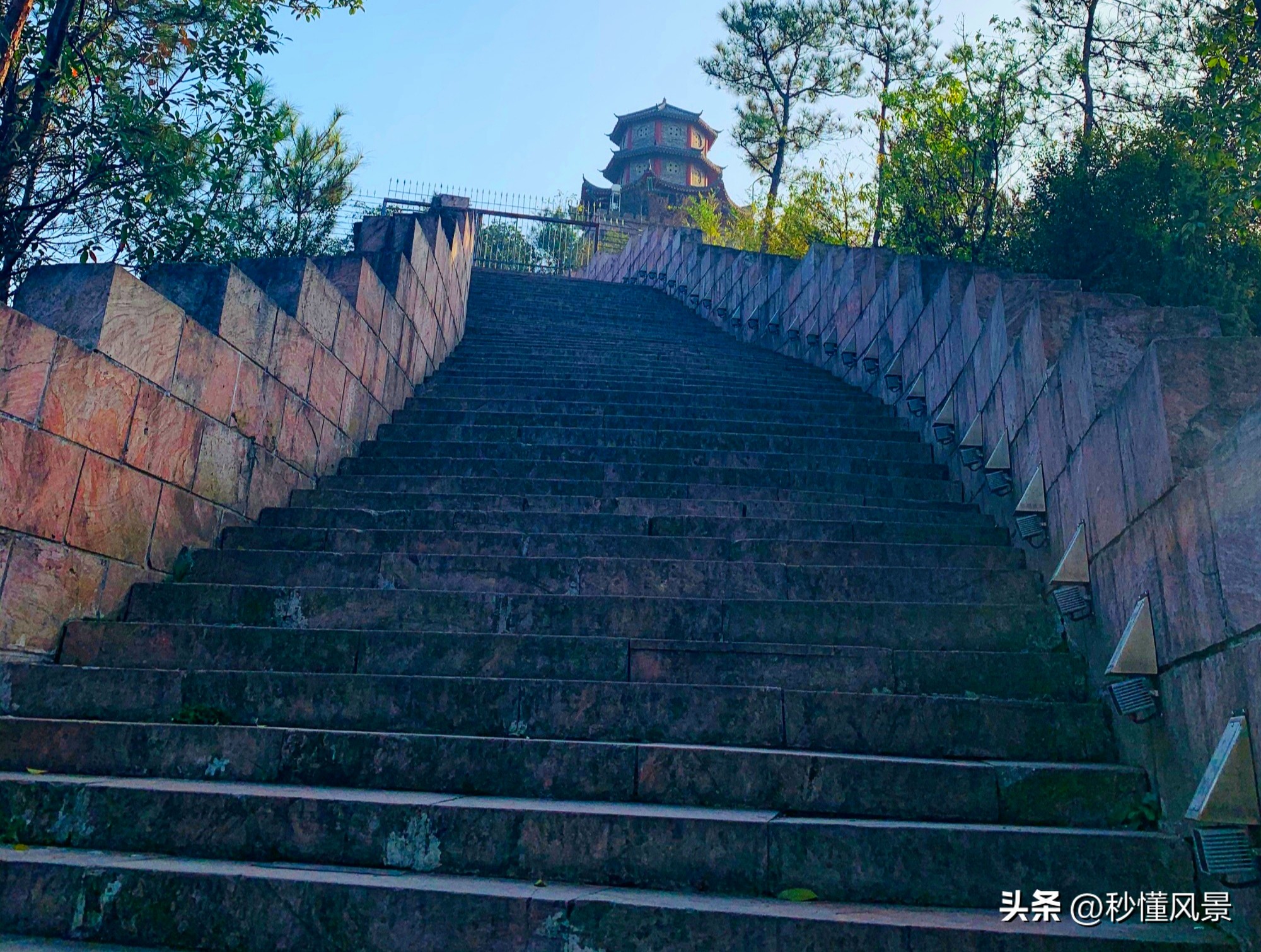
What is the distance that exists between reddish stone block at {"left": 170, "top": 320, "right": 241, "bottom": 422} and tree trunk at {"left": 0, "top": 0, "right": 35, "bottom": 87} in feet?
7.27

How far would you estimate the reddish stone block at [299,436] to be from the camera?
6.62 m

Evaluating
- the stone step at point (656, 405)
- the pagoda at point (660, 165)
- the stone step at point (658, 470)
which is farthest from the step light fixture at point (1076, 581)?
the pagoda at point (660, 165)

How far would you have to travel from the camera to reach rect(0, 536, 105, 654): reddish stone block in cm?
414

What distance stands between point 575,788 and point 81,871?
1.56 m

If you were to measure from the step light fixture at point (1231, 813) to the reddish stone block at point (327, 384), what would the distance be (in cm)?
613

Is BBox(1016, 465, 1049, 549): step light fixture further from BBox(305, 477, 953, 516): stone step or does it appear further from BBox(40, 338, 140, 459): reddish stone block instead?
BBox(40, 338, 140, 459): reddish stone block

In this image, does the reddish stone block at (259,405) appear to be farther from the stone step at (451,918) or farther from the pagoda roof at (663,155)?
the pagoda roof at (663,155)

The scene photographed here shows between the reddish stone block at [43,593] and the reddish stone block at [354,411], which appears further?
the reddish stone block at [354,411]

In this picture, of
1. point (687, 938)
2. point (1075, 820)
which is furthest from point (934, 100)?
point (687, 938)

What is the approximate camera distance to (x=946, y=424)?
7102mm

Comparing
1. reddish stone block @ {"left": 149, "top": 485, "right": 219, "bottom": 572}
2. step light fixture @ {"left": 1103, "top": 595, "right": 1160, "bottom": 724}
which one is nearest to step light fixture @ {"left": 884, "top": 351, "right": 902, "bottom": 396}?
step light fixture @ {"left": 1103, "top": 595, "right": 1160, "bottom": 724}

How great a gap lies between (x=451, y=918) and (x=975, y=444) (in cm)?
486

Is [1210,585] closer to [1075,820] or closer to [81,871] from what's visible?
[1075,820]

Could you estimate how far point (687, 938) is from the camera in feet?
8.52
